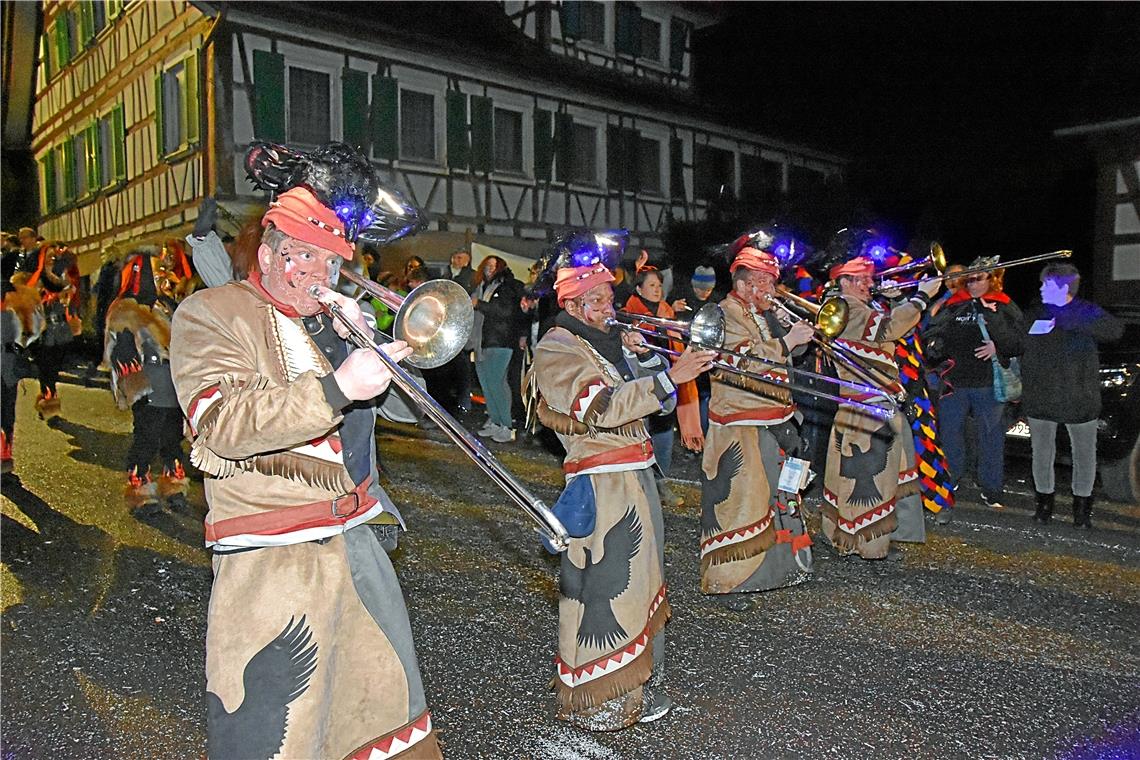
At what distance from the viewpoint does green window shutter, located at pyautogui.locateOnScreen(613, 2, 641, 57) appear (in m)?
20.8

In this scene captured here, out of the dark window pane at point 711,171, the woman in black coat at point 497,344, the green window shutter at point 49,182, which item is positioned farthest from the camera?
the green window shutter at point 49,182

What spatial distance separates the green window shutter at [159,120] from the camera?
17688mm

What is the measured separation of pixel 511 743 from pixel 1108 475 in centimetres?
645

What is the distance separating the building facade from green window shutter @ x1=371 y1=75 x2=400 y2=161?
0.04 m

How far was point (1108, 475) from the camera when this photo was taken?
316 inches

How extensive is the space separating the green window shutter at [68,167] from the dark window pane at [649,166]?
533 inches

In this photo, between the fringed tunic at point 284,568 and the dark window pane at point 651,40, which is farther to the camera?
the dark window pane at point 651,40

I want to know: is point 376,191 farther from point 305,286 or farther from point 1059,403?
point 1059,403

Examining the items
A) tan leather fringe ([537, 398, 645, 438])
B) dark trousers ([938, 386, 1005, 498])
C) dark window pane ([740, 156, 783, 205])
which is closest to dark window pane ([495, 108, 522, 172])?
dark window pane ([740, 156, 783, 205])

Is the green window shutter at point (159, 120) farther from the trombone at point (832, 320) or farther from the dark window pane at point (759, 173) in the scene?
the trombone at point (832, 320)

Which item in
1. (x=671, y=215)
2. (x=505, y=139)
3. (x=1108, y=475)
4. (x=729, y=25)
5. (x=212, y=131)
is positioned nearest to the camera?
(x=1108, y=475)

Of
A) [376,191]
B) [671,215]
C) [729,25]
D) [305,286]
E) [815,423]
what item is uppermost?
[729,25]


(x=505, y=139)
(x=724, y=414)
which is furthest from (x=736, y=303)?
(x=505, y=139)

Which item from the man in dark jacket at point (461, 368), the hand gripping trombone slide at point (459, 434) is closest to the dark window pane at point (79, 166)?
the man in dark jacket at point (461, 368)
